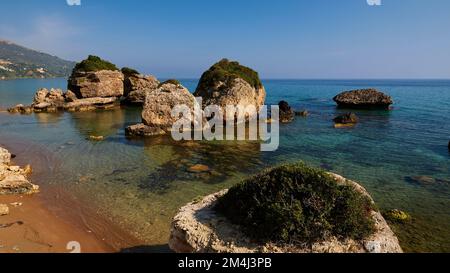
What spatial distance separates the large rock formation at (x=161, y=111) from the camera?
3595 cm

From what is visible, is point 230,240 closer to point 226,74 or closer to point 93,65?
point 226,74

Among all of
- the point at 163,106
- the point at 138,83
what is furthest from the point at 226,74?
the point at 138,83

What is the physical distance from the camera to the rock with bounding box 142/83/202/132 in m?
36.7

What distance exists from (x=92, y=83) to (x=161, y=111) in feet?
115

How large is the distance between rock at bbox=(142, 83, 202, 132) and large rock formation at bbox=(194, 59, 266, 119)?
778cm

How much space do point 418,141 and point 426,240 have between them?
905 inches

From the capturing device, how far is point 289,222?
8.31 meters

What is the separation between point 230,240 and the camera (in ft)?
28.5

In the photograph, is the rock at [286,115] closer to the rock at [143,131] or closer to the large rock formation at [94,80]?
the rock at [143,131]

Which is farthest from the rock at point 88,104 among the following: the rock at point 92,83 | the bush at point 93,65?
the bush at point 93,65
